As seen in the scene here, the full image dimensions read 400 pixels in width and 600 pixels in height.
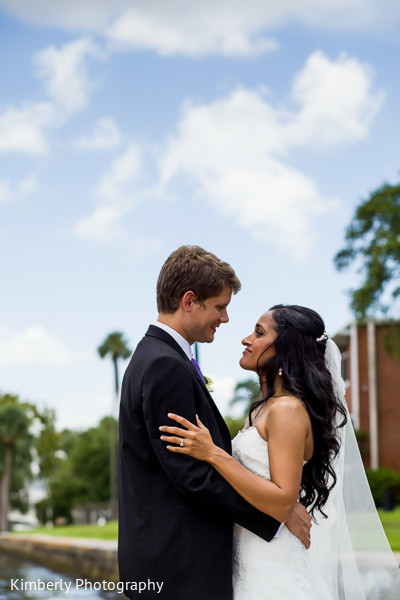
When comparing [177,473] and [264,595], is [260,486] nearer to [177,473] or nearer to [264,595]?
[177,473]

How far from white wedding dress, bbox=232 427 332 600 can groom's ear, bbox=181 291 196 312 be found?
1.99 feet

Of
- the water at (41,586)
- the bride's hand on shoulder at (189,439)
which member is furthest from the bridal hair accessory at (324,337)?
the water at (41,586)

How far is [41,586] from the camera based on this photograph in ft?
39.6

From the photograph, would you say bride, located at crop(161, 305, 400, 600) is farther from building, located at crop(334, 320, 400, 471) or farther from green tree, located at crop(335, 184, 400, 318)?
building, located at crop(334, 320, 400, 471)

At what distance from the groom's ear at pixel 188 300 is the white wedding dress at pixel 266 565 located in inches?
23.9

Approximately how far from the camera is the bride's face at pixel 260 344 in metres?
3.31

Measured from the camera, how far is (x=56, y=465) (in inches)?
2808

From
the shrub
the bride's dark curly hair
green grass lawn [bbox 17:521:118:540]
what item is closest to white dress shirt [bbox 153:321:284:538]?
the bride's dark curly hair

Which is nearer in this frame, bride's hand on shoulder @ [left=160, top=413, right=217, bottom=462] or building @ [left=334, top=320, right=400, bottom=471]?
bride's hand on shoulder @ [left=160, top=413, right=217, bottom=462]

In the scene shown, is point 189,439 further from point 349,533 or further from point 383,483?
point 383,483

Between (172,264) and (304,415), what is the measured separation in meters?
0.77

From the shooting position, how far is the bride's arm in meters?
2.75

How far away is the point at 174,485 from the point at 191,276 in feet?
2.52

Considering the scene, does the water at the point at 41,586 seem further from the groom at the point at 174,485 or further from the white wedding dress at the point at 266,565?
the groom at the point at 174,485
